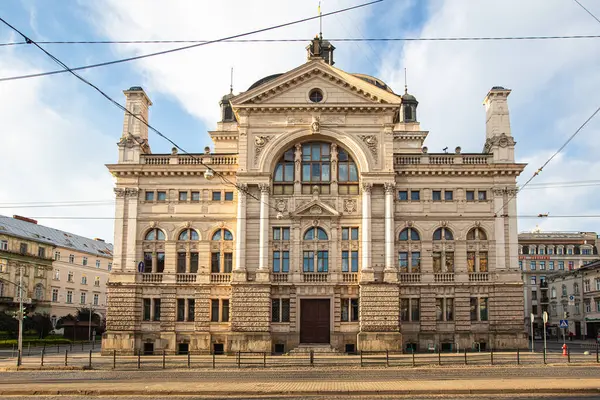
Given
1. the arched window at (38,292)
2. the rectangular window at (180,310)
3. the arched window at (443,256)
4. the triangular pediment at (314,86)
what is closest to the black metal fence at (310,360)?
the rectangular window at (180,310)

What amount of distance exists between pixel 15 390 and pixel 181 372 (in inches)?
436

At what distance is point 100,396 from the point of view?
81.8 feet

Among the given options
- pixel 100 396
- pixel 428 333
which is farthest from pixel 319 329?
pixel 100 396

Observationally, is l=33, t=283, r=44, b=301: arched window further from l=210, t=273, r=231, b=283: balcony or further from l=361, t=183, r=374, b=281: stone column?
l=361, t=183, r=374, b=281: stone column

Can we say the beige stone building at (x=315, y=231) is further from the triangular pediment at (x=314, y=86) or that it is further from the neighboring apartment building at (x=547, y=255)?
the neighboring apartment building at (x=547, y=255)

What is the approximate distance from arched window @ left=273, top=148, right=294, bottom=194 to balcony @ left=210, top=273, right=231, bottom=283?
7.81 meters

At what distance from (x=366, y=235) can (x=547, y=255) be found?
76224 mm

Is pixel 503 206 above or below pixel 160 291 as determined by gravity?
above

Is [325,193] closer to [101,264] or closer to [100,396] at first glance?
[100,396]

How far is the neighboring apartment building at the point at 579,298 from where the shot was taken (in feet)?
279

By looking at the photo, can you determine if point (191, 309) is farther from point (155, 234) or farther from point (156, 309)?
point (155, 234)

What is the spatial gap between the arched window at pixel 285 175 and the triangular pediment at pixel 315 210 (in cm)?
195

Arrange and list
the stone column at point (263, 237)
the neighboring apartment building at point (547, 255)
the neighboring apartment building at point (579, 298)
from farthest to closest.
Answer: the neighboring apartment building at point (547, 255), the neighboring apartment building at point (579, 298), the stone column at point (263, 237)

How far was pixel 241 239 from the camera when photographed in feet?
170
